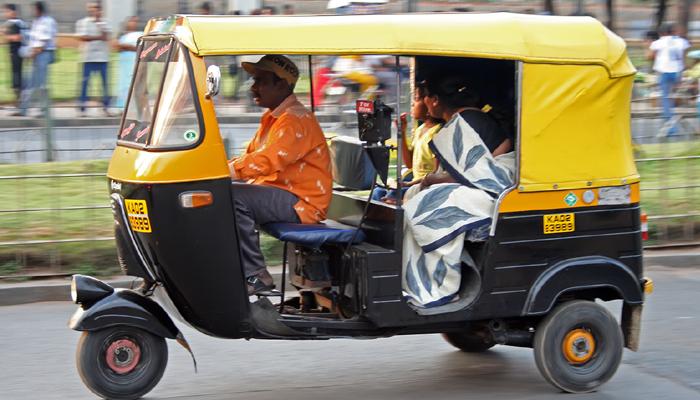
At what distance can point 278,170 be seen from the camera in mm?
5777

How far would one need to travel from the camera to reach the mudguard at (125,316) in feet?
17.6

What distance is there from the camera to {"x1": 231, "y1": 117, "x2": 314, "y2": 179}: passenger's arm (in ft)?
18.9

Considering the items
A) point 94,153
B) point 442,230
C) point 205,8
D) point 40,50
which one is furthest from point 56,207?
point 205,8

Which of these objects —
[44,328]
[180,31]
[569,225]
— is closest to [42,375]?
[44,328]

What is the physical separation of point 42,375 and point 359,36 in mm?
2788

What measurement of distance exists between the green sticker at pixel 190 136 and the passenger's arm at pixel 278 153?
23.3 inches

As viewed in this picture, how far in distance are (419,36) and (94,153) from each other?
4487mm

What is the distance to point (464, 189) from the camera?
577cm

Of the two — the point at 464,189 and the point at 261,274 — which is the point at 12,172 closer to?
the point at 261,274

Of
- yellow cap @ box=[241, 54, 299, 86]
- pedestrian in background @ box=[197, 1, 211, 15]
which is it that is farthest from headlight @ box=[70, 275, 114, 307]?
pedestrian in background @ box=[197, 1, 211, 15]

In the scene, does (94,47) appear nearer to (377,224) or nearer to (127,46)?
(127,46)

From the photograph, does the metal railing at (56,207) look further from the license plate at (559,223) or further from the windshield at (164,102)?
the license plate at (559,223)

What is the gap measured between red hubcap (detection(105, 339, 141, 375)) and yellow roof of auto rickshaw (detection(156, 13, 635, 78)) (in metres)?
1.55

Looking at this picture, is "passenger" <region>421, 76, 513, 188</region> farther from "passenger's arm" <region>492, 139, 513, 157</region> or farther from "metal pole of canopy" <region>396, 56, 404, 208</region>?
"metal pole of canopy" <region>396, 56, 404, 208</region>
